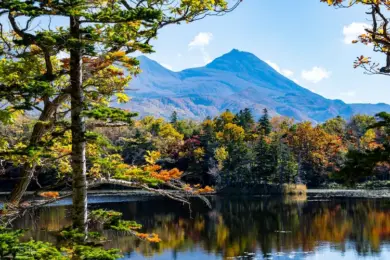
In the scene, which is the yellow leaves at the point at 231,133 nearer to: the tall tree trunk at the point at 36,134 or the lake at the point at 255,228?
the lake at the point at 255,228

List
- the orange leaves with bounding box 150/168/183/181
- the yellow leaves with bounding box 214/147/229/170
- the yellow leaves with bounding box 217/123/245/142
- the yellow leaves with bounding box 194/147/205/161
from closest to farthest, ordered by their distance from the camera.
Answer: the orange leaves with bounding box 150/168/183/181
the yellow leaves with bounding box 214/147/229/170
the yellow leaves with bounding box 194/147/205/161
the yellow leaves with bounding box 217/123/245/142

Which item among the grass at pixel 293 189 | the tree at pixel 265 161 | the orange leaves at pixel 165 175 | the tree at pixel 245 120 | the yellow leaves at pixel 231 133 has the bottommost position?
A: the grass at pixel 293 189

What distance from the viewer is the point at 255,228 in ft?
108

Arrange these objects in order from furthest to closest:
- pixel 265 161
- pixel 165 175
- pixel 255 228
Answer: pixel 265 161 → pixel 255 228 → pixel 165 175

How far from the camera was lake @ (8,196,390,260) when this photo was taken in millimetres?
25578

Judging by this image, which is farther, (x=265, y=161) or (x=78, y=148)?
(x=265, y=161)

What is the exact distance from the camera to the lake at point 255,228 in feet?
83.9

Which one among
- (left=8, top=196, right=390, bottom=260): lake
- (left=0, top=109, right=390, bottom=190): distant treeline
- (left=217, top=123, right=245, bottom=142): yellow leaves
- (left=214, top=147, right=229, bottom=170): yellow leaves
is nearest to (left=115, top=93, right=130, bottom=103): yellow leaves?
(left=8, top=196, right=390, bottom=260): lake

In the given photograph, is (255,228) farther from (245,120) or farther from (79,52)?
(245,120)

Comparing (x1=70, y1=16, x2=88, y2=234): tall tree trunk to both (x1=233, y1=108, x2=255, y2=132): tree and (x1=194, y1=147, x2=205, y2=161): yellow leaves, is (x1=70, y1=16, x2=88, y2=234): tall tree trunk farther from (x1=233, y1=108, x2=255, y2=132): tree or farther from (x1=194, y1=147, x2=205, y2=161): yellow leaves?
(x1=233, y1=108, x2=255, y2=132): tree

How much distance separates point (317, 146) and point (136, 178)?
57.2 meters

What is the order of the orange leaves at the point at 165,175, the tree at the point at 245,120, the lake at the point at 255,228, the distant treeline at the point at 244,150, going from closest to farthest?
the orange leaves at the point at 165,175, the lake at the point at 255,228, the distant treeline at the point at 244,150, the tree at the point at 245,120

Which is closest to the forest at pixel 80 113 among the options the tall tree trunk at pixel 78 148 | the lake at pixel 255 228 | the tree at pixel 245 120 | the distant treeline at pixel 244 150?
the tall tree trunk at pixel 78 148

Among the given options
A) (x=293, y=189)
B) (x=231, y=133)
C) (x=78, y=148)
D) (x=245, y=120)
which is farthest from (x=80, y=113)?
(x=245, y=120)
